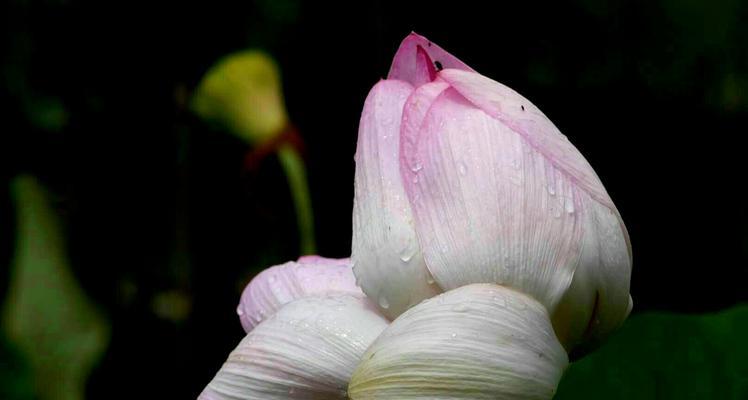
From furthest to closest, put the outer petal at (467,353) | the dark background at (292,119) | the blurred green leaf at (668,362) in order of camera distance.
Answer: the dark background at (292,119) < the blurred green leaf at (668,362) < the outer petal at (467,353)

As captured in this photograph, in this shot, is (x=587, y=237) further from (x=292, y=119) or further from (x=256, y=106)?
(x=292, y=119)

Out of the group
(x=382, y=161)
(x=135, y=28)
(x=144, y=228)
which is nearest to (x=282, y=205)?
(x=144, y=228)

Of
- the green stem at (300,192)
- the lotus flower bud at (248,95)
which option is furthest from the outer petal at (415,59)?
the lotus flower bud at (248,95)

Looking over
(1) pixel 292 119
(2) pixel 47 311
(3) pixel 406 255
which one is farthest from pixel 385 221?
(1) pixel 292 119

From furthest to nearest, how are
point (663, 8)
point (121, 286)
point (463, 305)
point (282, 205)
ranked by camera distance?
1. point (663, 8)
2. point (282, 205)
3. point (121, 286)
4. point (463, 305)

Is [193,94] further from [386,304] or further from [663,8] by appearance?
[386,304]

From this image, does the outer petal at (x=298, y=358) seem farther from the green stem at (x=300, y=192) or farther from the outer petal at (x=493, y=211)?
the green stem at (x=300, y=192)
